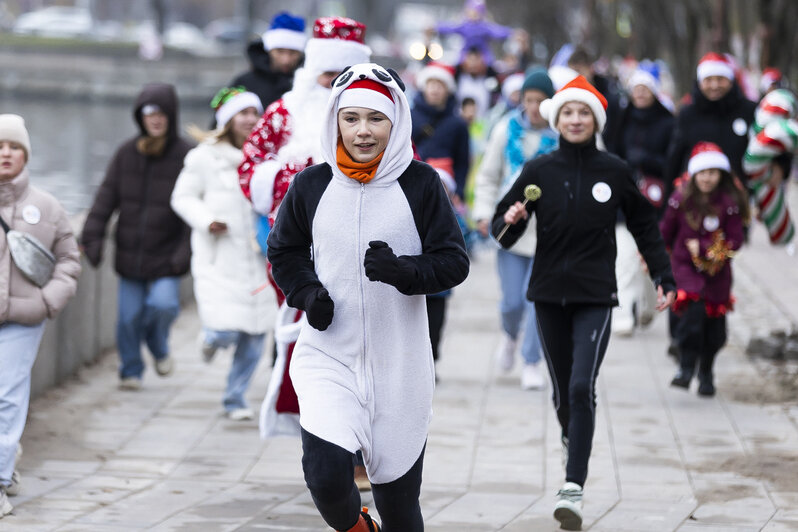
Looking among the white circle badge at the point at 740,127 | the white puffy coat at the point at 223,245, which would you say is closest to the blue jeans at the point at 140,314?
the white puffy coat at the point at 223,245

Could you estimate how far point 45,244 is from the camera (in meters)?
6.87

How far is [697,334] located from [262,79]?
3.17 meters

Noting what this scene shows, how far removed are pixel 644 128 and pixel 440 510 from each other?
20.2ft

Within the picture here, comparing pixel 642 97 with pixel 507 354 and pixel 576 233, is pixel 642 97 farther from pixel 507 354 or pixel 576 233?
pixel 576 233

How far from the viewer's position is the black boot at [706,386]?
9.52 m

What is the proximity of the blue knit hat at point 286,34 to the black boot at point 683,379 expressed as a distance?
3116 millimetres

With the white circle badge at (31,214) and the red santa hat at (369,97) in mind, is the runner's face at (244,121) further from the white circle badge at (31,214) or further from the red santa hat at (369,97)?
the red santa hat at (369,97)

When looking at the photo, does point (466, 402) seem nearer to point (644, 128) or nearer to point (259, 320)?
point (259, 320)

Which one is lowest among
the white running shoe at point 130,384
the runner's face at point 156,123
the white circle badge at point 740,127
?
the white running shoe at point 130,384

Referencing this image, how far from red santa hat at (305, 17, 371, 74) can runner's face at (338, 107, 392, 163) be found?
2084 mm

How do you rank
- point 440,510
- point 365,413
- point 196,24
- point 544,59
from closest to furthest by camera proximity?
point 365,413 < point 440,510 < point 544,59 < point 196,24

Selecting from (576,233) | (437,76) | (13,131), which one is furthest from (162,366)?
(437,76)

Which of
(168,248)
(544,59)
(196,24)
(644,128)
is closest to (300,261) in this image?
(168,248)

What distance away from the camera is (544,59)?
72375mm
